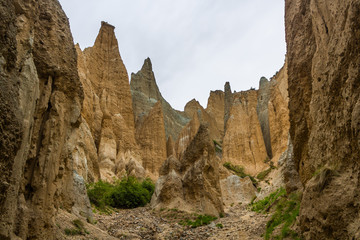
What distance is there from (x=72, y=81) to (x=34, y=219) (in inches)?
162

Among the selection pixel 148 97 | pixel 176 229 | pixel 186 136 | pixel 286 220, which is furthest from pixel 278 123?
pixel 286 220

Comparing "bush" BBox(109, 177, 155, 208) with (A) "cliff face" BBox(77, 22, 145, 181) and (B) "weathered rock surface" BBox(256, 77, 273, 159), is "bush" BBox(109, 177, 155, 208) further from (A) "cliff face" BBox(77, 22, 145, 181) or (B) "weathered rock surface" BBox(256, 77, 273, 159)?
(B) "weathered rock surface" BBox(256, 77, 273, 159)

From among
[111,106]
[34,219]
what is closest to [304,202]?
[34,219]

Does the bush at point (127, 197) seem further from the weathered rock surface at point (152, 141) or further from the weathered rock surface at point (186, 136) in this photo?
the weathered rock surface at point (186, 136)

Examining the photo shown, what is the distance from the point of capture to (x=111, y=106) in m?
41.8

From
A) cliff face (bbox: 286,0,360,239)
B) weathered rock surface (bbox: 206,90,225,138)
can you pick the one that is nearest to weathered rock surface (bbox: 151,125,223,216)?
cliff face (bbox: 286,0,360,239)

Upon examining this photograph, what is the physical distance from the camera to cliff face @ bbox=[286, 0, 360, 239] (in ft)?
19.6

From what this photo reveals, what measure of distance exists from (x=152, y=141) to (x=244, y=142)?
13917 mm

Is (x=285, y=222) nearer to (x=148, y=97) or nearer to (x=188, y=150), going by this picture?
(x=188, y=150)

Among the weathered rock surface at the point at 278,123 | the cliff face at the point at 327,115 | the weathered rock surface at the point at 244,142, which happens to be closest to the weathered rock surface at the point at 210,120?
the weathered rock surface at the point at 244,142

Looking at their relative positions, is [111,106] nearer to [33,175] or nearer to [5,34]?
[33,175]

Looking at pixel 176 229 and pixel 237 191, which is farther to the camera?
pixel 237 191

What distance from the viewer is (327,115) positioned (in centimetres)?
A: 745

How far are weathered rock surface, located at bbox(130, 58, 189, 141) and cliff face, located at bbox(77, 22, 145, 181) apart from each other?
8291mm
